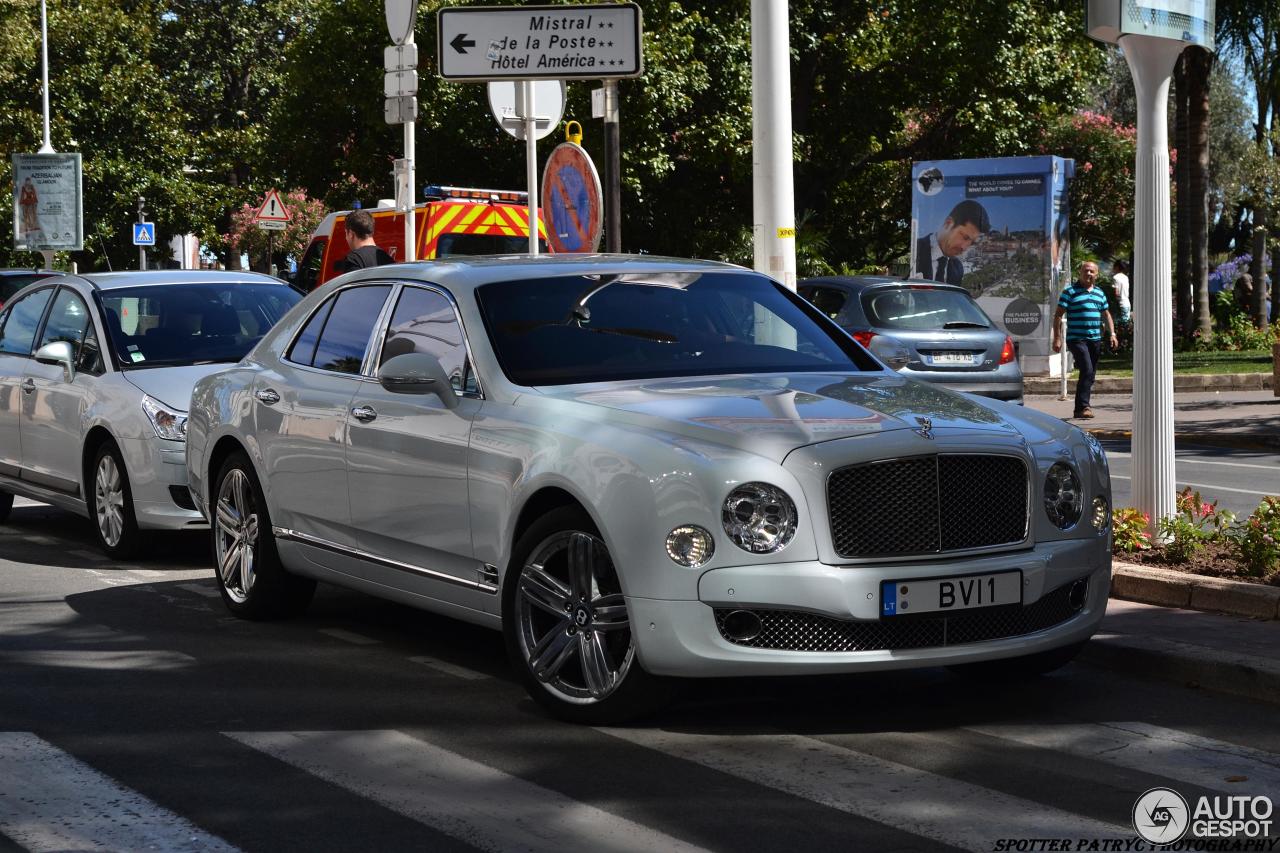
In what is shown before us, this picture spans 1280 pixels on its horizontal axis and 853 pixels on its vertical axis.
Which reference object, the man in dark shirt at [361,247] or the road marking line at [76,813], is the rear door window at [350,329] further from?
the man in dark shirt at [361,247]

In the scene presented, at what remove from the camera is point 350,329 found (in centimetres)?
787

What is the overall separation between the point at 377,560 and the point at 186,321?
4.33m

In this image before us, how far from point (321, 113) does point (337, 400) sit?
27.3 meters

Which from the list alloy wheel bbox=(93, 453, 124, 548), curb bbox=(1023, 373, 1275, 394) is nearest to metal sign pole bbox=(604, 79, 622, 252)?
alloy wheel bbox=(93, 453, 124, 548)

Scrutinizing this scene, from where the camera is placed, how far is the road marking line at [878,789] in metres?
4.77

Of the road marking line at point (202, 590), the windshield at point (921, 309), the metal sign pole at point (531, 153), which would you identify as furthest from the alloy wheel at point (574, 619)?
the windshield at point (921, 309)

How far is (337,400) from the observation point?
759cm

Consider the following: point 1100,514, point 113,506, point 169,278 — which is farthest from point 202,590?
point 1100,514

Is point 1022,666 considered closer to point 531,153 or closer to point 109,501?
point 109,501

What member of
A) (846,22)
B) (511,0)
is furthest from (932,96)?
(511,0)

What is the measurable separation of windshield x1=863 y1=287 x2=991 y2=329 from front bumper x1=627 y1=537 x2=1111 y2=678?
11859 millimetres

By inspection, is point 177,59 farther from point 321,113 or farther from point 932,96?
point 932,96

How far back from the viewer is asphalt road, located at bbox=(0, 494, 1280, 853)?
4832 mm

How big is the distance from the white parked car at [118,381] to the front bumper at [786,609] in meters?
4.92
